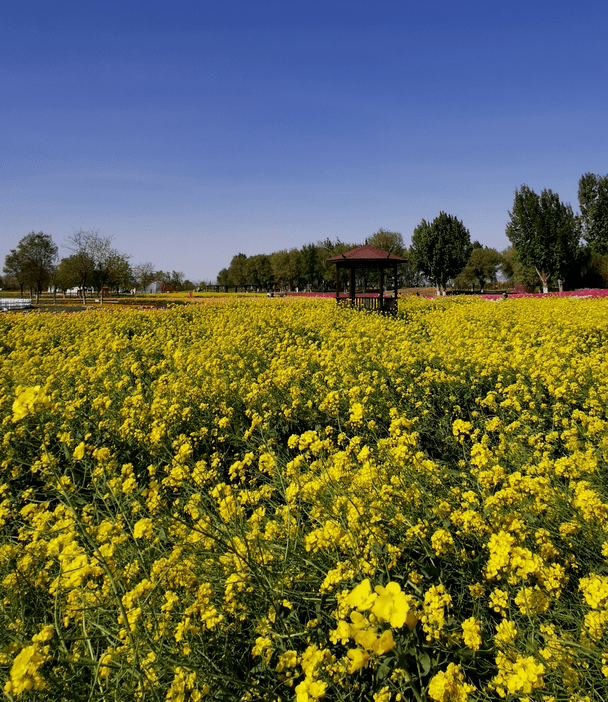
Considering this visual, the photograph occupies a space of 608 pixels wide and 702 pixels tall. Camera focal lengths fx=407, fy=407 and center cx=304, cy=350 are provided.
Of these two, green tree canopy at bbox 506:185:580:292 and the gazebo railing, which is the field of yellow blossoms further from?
green tree canopy at bbox 506:185:580:292

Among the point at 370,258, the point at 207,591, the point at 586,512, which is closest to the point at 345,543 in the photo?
the point at 207,591

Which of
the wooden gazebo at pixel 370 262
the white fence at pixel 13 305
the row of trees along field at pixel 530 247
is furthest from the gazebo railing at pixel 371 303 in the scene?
the white fence at pixel 13 305

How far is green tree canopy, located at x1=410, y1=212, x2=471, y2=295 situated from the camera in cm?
4506

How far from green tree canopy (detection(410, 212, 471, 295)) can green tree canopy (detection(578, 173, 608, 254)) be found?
38.3 ft

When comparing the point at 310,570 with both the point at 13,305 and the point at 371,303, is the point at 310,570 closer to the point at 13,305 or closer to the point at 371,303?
the point at 371,303

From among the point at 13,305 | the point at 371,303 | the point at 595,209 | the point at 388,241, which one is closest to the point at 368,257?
the point at 371,303

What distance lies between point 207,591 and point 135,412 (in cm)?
269

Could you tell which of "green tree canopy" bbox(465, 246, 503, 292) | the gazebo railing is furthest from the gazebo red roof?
"green tree canopy" bbox(465, 246, 503, 292)

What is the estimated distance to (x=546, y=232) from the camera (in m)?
39.5

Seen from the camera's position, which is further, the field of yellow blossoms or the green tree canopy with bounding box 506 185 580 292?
the green tree canopy with bounding box 506 185 580 292

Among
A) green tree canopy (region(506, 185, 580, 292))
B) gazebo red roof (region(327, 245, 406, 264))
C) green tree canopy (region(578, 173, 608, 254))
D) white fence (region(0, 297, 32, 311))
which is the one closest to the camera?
gazebo red roof (region(327, 245, 406, 264))

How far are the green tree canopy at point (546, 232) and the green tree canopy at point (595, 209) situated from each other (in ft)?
6.82

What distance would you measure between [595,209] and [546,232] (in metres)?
4.23

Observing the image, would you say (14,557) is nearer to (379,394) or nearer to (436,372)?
(379,394)
